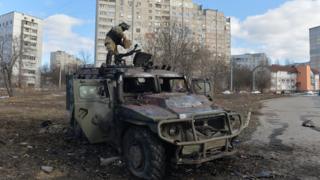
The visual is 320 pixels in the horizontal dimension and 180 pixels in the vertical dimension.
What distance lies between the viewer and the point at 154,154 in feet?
21.9

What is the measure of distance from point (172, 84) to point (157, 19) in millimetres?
52051

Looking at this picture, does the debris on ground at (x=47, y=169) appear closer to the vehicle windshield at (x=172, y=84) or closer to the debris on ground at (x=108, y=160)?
the debris on ground at (x=108, y=160)

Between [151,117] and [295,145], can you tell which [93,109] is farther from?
[295,145]

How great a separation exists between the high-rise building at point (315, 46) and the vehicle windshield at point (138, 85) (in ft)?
398

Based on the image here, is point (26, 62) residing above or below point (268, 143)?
above

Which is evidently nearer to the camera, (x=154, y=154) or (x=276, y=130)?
(x=154, y=154)

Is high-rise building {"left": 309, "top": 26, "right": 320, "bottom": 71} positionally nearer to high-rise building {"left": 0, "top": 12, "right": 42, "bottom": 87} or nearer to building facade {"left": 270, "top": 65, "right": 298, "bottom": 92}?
building facade {"left": 270, "top": 65, "right": 298, "bottom": 92}

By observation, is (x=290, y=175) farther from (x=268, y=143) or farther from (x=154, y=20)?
(x=154, y=20)

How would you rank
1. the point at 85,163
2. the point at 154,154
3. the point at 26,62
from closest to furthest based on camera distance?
the point at 154,154, the point at 85,163, the point at 26,62

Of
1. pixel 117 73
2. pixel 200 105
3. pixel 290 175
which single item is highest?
pixel 117 73

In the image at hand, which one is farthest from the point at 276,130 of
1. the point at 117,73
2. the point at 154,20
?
the point at 154,20

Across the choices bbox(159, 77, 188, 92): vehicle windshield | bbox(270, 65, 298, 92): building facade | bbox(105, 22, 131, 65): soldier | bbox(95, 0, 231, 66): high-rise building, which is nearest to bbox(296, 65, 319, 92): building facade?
bbox(270, 65, 298, 92): building facade

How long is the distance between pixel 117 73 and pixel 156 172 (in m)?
2.39

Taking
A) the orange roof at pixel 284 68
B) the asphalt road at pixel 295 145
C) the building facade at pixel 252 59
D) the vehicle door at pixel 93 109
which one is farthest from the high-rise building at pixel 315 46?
the vehicle door at pixel 93 109
